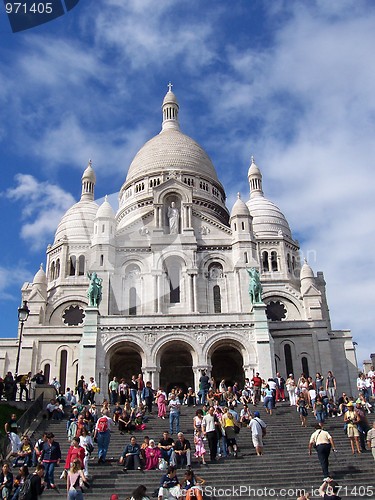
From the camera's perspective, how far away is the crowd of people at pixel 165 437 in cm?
1474

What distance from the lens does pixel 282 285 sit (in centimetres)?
5044

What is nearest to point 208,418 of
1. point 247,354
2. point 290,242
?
point 247,354

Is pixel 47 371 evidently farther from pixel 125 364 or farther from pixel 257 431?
pixel 257 431

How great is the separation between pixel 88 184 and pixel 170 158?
1026 centimetres

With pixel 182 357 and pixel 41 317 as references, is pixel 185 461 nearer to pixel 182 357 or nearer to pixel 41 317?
pixel 182 357

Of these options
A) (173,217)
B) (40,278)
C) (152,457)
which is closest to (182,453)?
(152,457)

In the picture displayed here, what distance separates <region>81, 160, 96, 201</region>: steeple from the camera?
204 feet

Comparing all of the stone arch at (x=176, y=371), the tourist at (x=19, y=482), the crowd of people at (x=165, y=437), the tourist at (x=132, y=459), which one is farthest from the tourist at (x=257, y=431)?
the stone arch at (x=176, y=371)

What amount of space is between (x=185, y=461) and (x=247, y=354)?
60.4ft

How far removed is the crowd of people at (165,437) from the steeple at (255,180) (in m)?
35.2

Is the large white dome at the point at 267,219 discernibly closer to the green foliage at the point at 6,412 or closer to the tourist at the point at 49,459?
the green foliage at the point at 6,412

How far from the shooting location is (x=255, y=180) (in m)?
63.7

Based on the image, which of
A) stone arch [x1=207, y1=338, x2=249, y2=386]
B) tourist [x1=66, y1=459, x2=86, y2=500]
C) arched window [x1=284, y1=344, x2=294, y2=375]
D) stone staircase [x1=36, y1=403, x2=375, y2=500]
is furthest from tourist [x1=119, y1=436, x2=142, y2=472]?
arched window [x1=284, y1=344, x2=294, y2=375]

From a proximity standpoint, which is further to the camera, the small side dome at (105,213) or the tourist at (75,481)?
the small side dome at (105,213)
